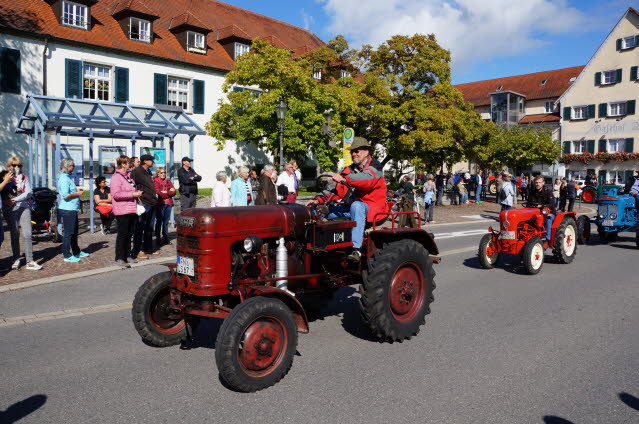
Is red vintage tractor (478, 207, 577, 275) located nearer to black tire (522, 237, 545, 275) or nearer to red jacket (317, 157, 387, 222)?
black tire (522, 237, 545, 275)

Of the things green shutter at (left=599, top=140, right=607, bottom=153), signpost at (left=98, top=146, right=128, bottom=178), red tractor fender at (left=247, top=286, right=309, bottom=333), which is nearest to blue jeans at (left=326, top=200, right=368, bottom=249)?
red tractor fender at (left=247, top=286, right=309, bottom=333)

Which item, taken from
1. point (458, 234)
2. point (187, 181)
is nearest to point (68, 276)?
point (187, 181)

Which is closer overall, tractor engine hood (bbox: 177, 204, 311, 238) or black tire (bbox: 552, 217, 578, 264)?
tractor engine hood (bbox: 177, 204, 311, 238)

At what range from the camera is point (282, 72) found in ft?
77.3

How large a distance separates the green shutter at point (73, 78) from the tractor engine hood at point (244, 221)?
22.7 metres

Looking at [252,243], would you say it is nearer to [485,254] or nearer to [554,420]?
[554,420]

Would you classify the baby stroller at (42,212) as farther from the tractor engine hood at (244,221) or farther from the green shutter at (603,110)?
the green shutter at (603,110)

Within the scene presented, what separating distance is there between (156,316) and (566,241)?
842 cm

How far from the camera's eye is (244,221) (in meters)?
4.62

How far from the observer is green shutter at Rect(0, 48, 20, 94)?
22312mm

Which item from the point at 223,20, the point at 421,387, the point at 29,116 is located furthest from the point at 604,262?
the point at 223,20

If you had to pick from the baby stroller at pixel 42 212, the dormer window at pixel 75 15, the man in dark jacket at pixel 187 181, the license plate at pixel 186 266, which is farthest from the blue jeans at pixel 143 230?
the dormer window at pixel 75 15

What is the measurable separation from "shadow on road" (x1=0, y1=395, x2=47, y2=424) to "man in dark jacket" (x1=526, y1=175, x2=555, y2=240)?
9.04 m

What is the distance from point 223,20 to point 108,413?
35.1 metres
